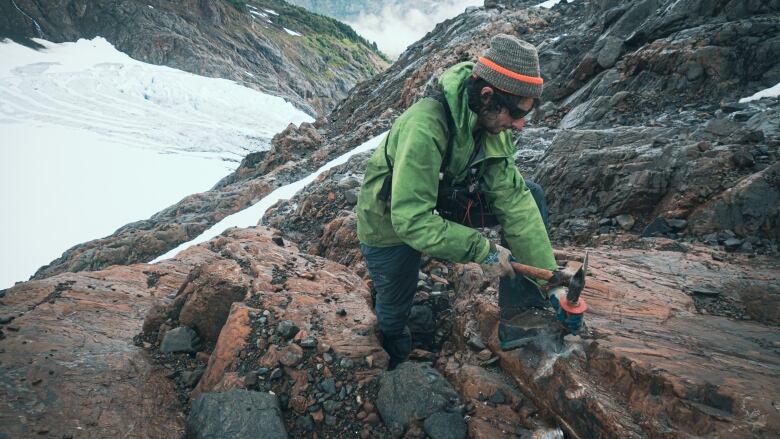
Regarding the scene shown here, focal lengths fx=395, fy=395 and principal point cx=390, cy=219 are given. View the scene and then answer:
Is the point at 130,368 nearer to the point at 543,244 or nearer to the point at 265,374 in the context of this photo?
the point at 265,374

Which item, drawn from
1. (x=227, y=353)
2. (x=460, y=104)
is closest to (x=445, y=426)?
(x=227, y=353)

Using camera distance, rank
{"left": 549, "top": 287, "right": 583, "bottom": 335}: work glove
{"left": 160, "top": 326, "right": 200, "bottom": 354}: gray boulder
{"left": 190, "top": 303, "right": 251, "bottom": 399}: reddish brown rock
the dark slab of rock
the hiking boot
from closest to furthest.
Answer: the dark slab of rock → {"left": 549, "top": 287, "right": 583, "bottom": 335}: work glove → the hiking boot → {"left": 190, "top": 303, "right": 251, "bottom": 399}: reddish brown rock → {"left": 160, "top": 326, "right": 200, "bottom": 354}: gray boulder

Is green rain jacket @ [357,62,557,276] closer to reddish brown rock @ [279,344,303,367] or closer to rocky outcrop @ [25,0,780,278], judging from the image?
reddish brown rock @ [279,344,303,367]

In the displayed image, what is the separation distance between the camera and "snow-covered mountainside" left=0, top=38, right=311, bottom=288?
35000 millimetres

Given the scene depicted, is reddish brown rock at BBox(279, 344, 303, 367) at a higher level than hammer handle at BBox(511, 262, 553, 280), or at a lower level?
lower

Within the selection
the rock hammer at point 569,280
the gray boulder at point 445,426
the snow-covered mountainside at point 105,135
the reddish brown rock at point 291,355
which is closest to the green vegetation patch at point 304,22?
the snow-covered mountainside at point 105,135

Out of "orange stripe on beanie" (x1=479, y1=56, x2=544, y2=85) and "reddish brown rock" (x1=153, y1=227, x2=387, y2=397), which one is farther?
"reddish brown rock" (x1=153, y1=227, x2=387, y2=397)

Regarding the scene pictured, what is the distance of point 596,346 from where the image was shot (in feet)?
8.82

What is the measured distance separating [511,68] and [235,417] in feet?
9.86

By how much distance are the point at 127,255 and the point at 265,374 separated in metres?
11.7

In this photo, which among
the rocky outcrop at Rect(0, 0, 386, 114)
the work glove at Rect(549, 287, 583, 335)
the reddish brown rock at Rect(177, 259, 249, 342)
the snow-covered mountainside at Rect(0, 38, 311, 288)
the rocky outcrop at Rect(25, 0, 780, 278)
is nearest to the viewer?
the work glove at Rect(549, 287, 583, 335)

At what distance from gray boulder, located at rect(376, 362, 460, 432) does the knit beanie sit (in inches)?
86.1

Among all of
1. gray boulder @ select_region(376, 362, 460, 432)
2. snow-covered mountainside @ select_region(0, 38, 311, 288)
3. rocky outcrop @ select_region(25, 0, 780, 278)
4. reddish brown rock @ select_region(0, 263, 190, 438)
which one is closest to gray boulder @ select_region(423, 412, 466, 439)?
gray boulder @ select_region(376, 362, 460, 432)

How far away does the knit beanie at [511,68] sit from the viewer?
2.65 meters
